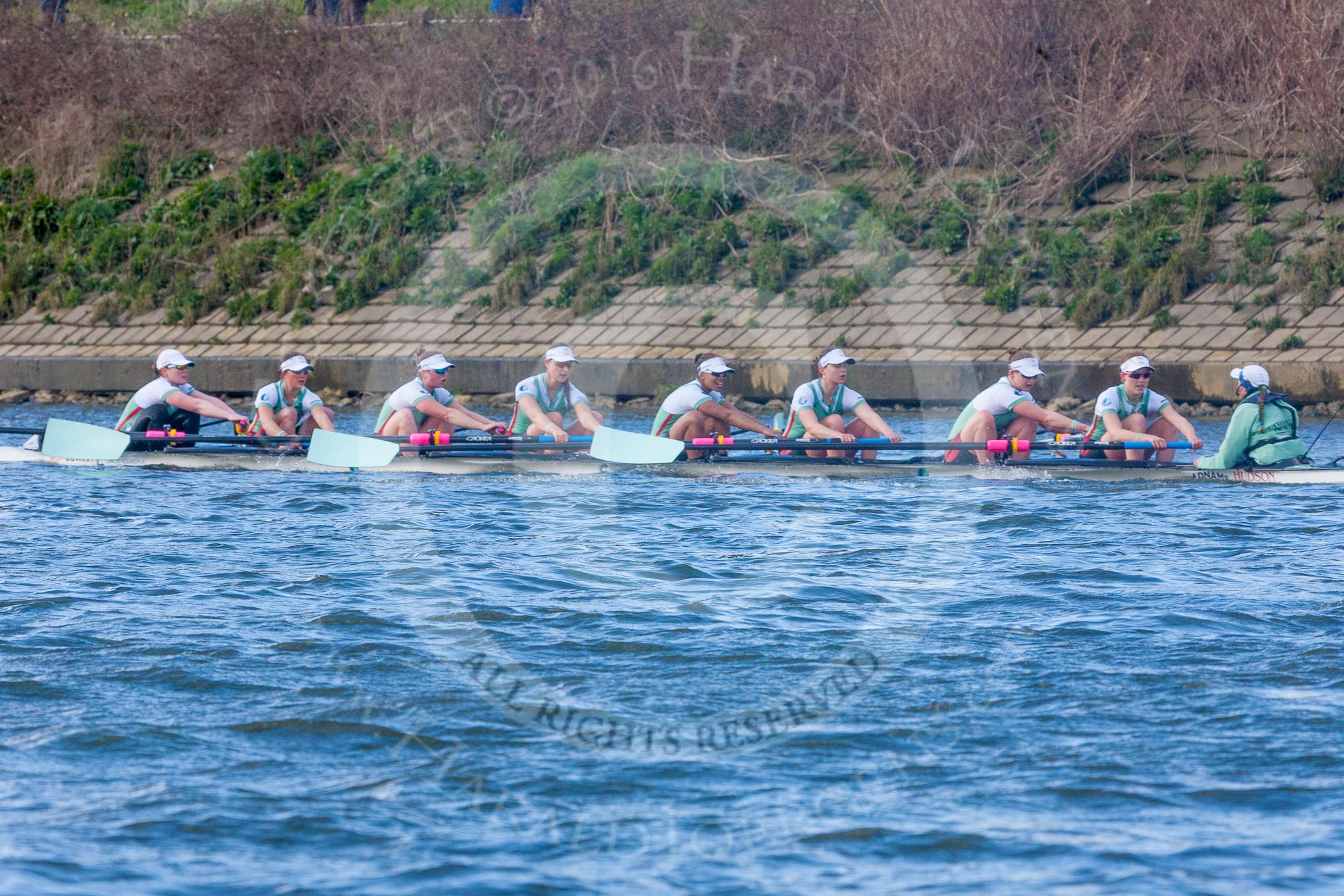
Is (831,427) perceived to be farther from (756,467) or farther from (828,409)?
(756,467)

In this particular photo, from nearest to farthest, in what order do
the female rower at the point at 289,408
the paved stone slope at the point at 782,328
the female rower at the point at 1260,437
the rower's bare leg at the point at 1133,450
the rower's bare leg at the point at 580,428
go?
the female rower at the point at 1260,437
the rower's bare leg at the point at 1133,450
the rower's bare leg at the point at 580,428
the female rower at the point at 289,408
the paved stone slope at the point at 782,328

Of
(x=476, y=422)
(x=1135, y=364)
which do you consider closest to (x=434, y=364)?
(x=476, y=422)

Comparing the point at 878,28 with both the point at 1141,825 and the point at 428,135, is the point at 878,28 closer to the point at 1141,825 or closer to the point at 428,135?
the point at 428,135

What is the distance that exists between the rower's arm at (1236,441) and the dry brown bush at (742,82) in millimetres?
10433

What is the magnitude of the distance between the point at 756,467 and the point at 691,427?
31.1 inches

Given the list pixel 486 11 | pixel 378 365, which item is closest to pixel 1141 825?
pixel 378 365

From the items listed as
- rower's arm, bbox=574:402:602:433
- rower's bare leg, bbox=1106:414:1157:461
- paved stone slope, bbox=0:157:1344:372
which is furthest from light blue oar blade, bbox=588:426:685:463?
paved stone slope, bbox=0:157:1344:372

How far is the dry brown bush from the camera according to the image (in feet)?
74.5

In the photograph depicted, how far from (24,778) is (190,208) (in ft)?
78.0

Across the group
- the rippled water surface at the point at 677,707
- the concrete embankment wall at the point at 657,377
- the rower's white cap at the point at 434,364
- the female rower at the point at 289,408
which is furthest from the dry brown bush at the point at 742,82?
the rippled water surface at the point at 677,707

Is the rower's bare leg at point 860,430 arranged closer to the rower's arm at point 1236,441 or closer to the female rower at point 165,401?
the rower's arm at point 1236,441

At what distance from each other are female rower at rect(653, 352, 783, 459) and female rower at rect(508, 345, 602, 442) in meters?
0.65

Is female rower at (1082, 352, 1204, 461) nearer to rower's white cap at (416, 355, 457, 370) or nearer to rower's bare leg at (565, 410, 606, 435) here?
rower's bare leg at (565, 410, 606, 435)

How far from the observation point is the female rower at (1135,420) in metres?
12.8
